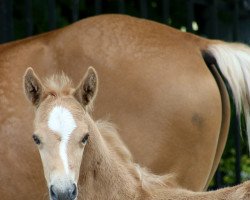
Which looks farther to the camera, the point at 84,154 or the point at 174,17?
the point at 174,17

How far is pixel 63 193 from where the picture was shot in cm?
464

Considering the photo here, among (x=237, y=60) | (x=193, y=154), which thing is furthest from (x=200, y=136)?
(x=237, y=60)

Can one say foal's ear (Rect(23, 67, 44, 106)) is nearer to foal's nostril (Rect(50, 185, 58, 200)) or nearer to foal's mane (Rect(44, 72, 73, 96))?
foal's mane (Rect(44, 72, 73, 96))

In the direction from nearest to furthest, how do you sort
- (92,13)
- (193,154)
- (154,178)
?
(154,178) → (193,154) → (92,13)

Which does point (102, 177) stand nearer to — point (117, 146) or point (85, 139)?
point (117, 146)

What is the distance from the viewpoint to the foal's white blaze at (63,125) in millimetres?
4805

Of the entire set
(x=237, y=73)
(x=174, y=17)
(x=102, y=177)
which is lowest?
(x=174, y=17)

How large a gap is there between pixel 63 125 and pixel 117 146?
530 millimetres

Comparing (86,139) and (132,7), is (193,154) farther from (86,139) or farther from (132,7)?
(132,7)

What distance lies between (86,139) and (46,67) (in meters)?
1.17

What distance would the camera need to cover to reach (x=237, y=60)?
233 inches

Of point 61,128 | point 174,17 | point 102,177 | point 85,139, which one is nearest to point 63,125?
point 61,128

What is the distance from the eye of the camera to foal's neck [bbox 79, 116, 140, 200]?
5.13 m

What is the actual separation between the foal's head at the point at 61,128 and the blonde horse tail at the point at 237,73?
108 centimetres
